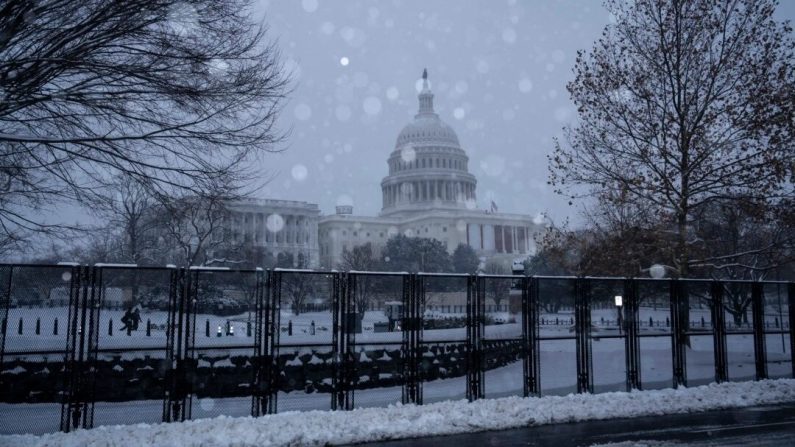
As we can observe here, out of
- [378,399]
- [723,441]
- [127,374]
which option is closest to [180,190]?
[127,374]

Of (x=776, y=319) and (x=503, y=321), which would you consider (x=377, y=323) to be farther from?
(x=776, y=319)

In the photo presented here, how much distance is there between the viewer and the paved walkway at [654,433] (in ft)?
35.3

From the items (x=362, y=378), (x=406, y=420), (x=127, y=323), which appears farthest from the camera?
(x=362, y=378)

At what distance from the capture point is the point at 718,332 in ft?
57.2

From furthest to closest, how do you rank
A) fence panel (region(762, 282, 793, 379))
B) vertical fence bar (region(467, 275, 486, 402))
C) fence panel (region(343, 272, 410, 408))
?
fence panel (region(762, 282, 793, 379)) < vertical fence bar (region(467, 275, 486, 402)) < fence panel (region(343, 272, 410, 408))

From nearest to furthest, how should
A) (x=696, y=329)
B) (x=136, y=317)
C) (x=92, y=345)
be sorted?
(x=92, y=345) < (x=136, y=317) < (x=696, y=329)

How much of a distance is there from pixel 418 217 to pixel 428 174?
13.0 metres

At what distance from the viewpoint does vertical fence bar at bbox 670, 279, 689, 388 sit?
54.3 feet

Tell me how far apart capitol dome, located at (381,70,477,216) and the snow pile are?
139 m

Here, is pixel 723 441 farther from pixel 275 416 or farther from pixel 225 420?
pixel 225 420

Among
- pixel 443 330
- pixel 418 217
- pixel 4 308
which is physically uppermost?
pixel 418 217

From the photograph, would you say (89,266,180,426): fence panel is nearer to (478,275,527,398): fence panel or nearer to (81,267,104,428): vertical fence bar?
(81,267,104,428): vertical fence bar

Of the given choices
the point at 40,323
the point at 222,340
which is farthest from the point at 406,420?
the point at 40,323

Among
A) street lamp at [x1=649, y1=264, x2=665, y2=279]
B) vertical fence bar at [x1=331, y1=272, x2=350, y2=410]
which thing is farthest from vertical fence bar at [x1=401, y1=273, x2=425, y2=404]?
street lamp at [x1=649, y1=264, x2=665, y2=279]
